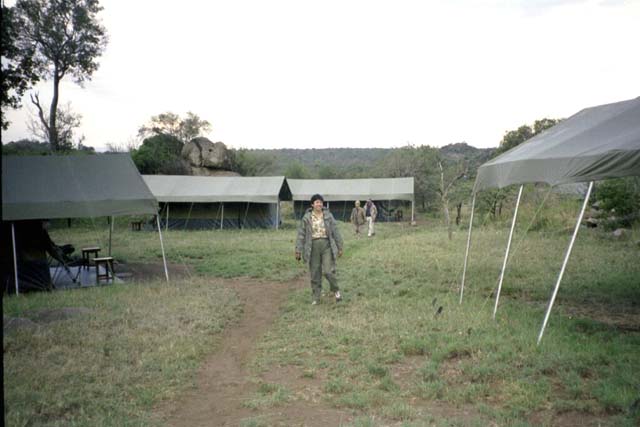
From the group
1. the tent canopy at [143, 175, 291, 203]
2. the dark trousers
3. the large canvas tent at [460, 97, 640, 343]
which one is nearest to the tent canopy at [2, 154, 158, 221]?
the dark trousers

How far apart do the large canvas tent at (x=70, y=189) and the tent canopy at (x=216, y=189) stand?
43.3ft

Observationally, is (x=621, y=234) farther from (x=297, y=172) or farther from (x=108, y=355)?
(x=297, y=172)

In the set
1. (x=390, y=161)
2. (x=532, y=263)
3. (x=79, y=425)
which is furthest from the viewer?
(x=390, y=161)

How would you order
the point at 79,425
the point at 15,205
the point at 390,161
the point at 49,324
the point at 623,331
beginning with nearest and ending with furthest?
the point at 79,425 → the point at 623,331 → the point at 49,324 → the point at 15,205 → the point at 390,161

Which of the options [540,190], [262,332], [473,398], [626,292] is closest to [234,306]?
[262,332]

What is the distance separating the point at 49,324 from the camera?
263 inches

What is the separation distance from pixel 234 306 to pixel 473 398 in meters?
4.63

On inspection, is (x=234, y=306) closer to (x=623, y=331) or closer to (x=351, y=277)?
(x=351, y=277)

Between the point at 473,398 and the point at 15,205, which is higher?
the point at 15,205

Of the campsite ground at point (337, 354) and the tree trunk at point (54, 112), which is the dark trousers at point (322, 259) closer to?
the campsite ground at point (337, 354)

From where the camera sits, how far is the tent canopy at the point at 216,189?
24547mm

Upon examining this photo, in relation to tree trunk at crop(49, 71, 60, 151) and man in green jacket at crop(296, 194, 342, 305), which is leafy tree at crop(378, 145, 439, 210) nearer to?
tree trunk at crop(49, 71, 60, 151)

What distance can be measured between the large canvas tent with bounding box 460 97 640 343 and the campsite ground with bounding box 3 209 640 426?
0.78 metres

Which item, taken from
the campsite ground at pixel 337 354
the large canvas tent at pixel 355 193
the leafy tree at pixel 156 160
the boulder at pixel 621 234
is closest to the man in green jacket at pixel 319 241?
the campsite ground at pixel 337 354
